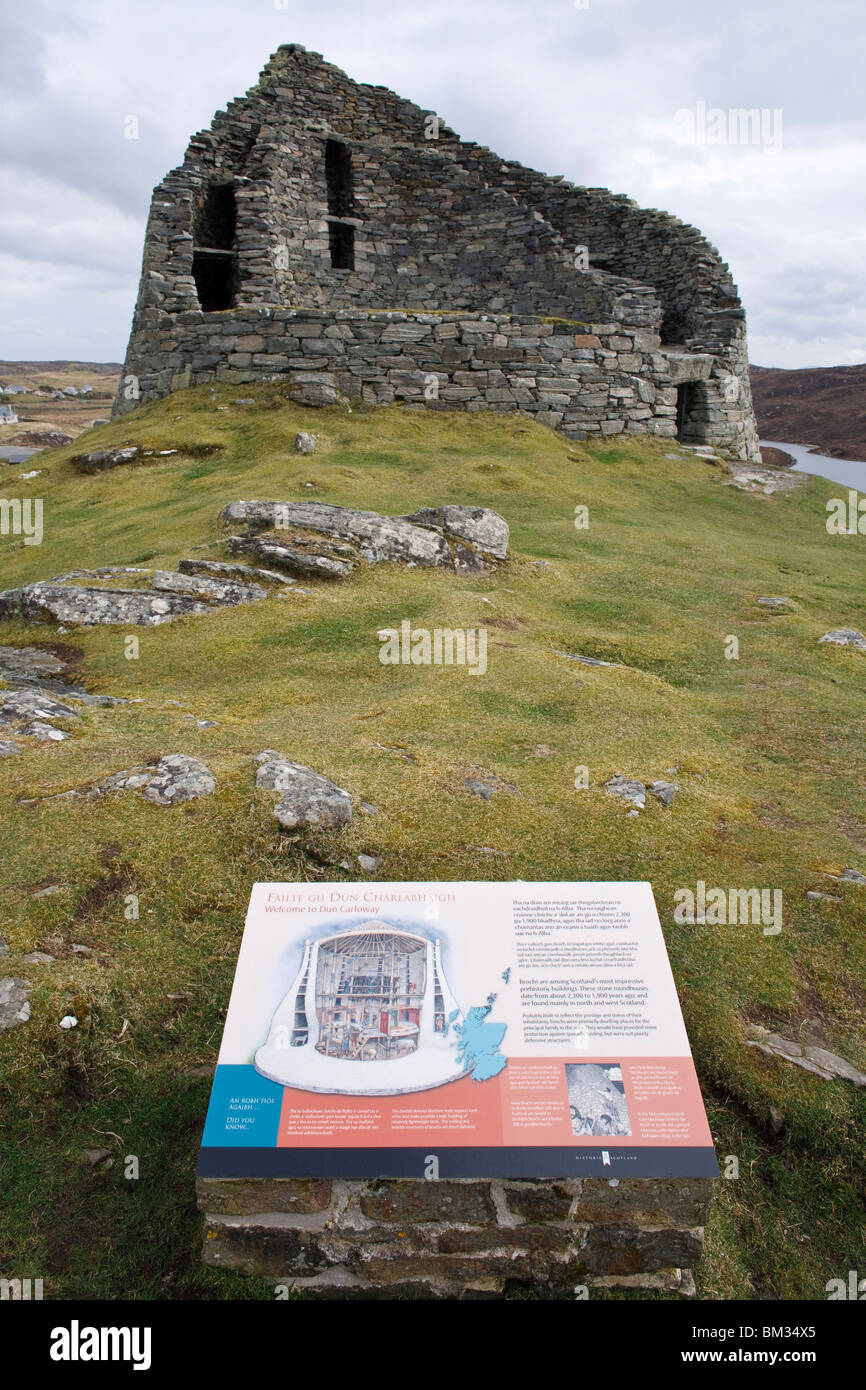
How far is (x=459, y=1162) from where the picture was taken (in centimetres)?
394

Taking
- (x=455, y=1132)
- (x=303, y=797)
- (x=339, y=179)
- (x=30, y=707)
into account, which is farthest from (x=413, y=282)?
(x=455, y=1132)

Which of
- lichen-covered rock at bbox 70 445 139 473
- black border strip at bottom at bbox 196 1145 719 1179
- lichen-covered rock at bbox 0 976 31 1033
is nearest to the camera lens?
black border strip at bottom at bbox 196 1145 719 1179

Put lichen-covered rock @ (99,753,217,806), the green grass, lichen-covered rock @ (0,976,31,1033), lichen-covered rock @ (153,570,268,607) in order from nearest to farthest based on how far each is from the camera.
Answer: the green grass → lichen-covered rock @ (0,976,31,1033) → lichen-covered rock @ (99,753,217,806) → lichen-covered rock @ (153,570,268,607)

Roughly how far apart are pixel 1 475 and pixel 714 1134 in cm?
2132

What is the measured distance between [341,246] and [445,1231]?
29.0 m

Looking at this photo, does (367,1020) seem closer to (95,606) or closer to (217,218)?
(95,606)

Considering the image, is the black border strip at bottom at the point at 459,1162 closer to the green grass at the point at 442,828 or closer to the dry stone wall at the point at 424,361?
the green grass at the point at 442,828

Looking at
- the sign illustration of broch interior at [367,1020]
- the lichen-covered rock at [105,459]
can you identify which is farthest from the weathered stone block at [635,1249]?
the lichen-covered rock at [105,459]

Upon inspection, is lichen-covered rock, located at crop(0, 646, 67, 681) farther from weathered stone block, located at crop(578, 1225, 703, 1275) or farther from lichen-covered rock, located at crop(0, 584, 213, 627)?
weathered stone block, located at crop(578, 1225, 703, 1275)

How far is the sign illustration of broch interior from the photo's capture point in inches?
163

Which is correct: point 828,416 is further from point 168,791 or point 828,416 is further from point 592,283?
point 168,791

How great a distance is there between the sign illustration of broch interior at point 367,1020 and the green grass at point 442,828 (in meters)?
1.11

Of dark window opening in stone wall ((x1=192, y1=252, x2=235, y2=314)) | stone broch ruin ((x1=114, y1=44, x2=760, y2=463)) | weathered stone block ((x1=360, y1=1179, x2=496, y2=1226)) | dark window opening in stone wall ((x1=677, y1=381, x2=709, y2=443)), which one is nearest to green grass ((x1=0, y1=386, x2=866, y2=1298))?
weathered stone block ((x1=360, y1=1179, x2=496, y2=1226))
